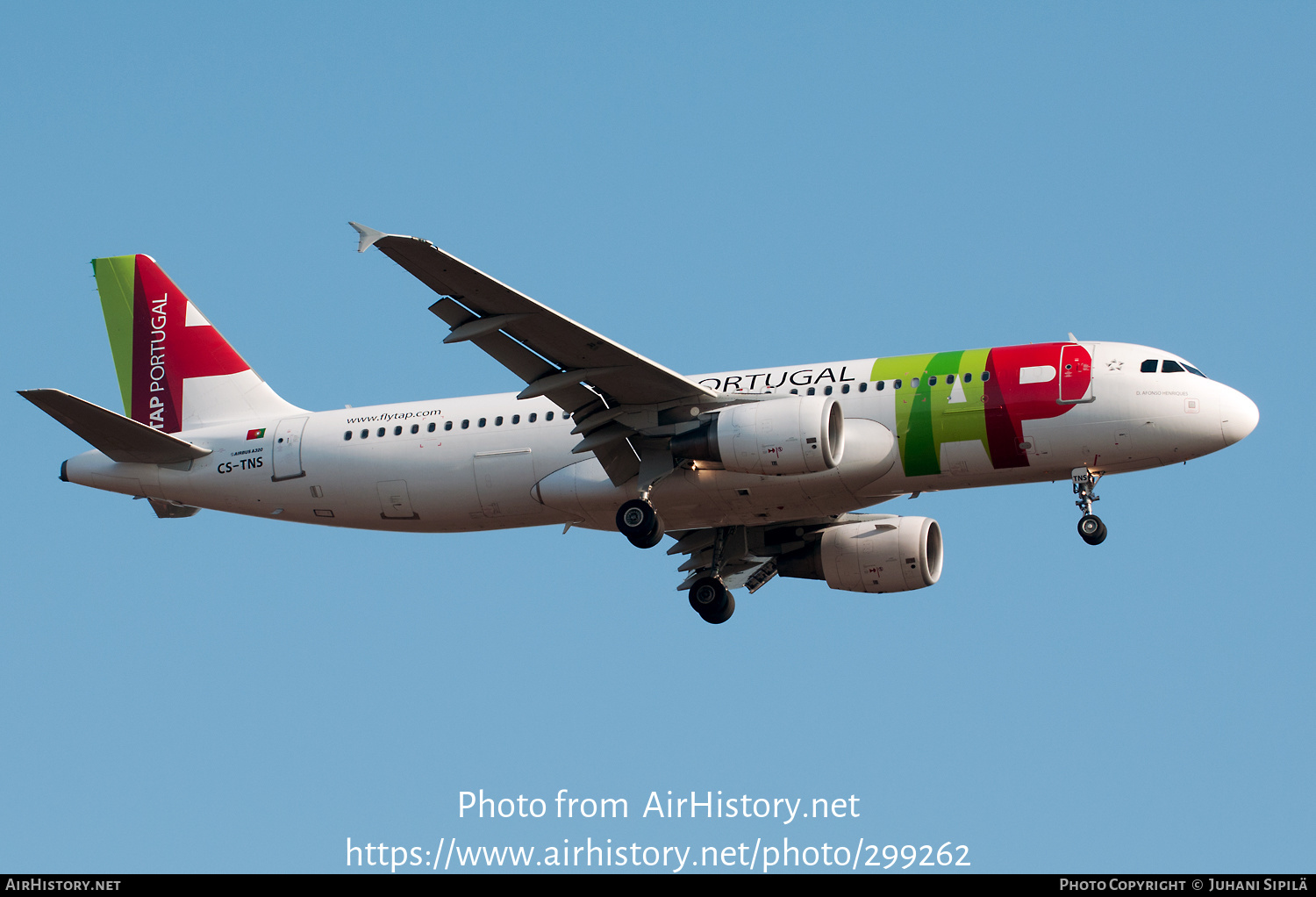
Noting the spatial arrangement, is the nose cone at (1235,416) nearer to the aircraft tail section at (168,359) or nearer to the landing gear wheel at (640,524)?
the landing gear wheel at (640,524)

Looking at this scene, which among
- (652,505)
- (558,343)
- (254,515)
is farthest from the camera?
(254,515)

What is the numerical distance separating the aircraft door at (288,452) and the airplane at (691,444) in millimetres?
45

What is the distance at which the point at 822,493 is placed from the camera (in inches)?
1351

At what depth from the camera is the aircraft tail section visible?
40219 mm

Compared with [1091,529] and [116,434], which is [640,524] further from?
[116,434]

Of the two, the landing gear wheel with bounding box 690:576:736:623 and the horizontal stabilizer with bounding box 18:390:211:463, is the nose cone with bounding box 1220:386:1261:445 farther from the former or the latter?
the horizontal stabilizer with bounding box 18:390:211:463

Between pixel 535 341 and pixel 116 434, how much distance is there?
11.1 m

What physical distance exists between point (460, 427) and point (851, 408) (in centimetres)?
879

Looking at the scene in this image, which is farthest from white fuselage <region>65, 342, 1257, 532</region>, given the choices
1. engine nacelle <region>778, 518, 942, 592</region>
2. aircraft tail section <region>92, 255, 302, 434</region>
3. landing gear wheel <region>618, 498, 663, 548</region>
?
engine nacelle <region>778, 518, 942, 592</region>

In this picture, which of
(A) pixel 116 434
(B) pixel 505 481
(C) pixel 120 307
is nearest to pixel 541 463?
(B) pixel 505 481

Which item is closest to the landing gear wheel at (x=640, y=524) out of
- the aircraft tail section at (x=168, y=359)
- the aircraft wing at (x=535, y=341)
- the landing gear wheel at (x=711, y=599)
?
the aircraft wing at (x=535, y=341)

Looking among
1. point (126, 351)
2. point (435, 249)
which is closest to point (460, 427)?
point (435, 249)
